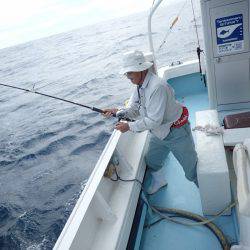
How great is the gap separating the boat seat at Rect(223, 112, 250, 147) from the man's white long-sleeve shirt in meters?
0.63

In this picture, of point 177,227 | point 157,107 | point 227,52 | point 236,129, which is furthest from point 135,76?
point 227,52

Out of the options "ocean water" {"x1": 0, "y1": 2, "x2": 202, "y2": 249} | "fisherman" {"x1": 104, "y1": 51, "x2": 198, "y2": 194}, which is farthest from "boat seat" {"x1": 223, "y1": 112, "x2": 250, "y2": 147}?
"ocean water" {"x1": 0, "y1": 2, "x2": 202, "y2": 249}

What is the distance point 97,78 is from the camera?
1753cm

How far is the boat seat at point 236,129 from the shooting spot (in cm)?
279

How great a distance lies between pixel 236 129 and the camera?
2934 mm

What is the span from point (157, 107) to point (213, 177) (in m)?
0.80

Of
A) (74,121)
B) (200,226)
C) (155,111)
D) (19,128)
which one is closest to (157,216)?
(200,226)

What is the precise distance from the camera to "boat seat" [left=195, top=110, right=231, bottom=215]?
244cm

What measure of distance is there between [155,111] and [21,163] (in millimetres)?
6585

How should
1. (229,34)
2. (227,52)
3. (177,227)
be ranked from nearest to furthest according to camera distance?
(177,227)
(229,34)
(227,52)

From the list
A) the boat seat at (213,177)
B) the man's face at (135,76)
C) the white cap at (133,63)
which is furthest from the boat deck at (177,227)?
the white cap at (133,63)

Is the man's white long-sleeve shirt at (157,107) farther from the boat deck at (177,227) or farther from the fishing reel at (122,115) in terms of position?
the boat deck at (177,227)

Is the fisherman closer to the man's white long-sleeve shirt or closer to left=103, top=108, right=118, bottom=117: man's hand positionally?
the man's white long-sleeve shirt

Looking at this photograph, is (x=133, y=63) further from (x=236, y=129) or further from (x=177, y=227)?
(x=177, y=227)
